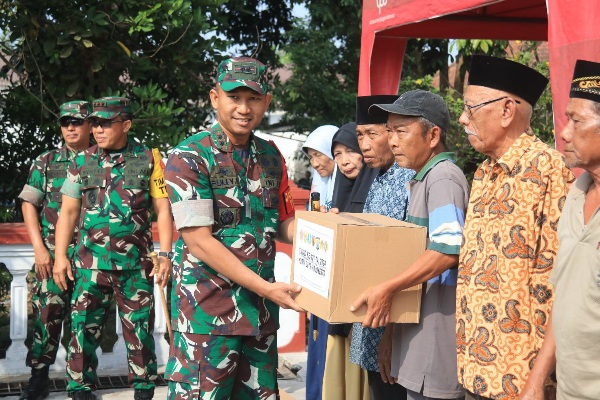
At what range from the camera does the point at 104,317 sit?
5516 millimetres

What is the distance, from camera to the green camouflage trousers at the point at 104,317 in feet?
17.6

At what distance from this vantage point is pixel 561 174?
284 cm

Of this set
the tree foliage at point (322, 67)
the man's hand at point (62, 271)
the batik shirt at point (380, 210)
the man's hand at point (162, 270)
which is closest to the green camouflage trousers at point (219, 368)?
the batik shirt at point (380, 210)

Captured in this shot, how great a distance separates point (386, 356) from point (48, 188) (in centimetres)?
320

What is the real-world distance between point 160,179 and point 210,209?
205 cm

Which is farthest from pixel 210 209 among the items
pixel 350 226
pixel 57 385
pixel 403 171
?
pixel 57 385

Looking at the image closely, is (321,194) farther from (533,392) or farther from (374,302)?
(533,392)

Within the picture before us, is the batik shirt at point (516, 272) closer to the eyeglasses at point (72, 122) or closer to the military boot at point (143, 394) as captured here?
the military boot at point (143, 394)

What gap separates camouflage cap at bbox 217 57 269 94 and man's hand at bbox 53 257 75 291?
239 centimetres

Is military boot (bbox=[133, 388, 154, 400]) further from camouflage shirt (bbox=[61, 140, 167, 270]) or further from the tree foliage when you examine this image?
the tree foliage

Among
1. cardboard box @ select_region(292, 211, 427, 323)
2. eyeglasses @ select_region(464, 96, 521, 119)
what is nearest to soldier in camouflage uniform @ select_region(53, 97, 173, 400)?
cardboard box @ select_region(292, 211, 427, 323)

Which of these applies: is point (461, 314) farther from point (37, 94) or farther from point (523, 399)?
point (37, 94)

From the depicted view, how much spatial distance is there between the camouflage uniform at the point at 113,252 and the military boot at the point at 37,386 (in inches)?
16.0

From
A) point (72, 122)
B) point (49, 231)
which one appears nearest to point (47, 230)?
point (49, 231)
